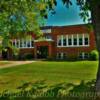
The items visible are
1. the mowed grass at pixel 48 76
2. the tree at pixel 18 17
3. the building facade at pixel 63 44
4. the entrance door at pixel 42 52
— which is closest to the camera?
the mowed grass at pixel 48 76

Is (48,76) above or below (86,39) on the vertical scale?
below

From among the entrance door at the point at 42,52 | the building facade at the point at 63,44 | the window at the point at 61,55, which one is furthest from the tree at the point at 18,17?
the entrance door at the point at 42,52

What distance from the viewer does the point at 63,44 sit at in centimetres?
5450

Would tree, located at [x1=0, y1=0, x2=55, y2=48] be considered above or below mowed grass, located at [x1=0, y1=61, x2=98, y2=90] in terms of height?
above

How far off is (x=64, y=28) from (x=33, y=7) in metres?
30.9

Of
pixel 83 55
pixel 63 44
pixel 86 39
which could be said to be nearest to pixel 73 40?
pixel 63 44

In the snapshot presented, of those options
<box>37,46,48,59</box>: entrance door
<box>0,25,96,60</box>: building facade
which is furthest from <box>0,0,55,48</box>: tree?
<box>37,46,48,59</box>: entrance door

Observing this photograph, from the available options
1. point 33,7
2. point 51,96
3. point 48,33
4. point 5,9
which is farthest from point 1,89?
point 48,33

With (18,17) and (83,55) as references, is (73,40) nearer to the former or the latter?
(83,55)

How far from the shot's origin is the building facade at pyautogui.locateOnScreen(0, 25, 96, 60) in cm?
5184

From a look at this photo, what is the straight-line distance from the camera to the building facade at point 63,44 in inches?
2041

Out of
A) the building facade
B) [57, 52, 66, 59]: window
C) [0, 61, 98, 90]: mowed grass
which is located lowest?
[0, 61, 98, 90]: mowed grass

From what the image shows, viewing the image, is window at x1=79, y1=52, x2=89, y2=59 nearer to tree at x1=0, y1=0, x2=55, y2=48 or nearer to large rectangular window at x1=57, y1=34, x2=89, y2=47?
large rectangular window at x1=57, y1=34, x2=89, y2=47

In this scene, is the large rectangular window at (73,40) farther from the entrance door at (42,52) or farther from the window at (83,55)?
the entrance door at (42,52)
